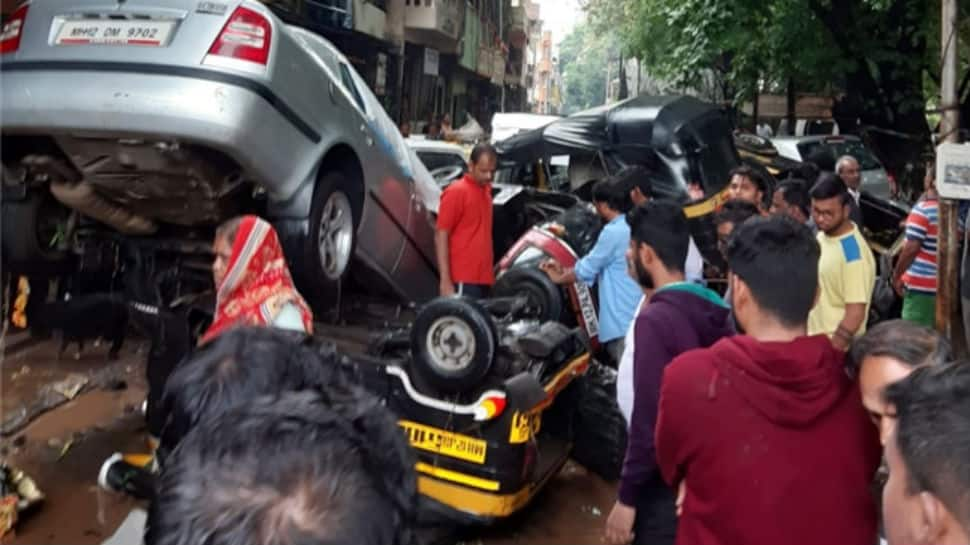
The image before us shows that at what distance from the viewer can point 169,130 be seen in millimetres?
4121

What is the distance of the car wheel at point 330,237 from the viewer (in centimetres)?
489

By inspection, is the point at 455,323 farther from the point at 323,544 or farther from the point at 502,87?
the point at 502,87

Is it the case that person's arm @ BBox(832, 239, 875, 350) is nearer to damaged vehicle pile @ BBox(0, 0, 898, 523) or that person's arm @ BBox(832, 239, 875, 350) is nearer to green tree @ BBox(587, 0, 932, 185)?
damaged vehicle pile @ BBox(0, 0, 898, 523)

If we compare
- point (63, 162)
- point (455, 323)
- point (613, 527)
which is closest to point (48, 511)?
point (63, 162)

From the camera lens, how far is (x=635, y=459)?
8.49 ft

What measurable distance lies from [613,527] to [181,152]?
274 cm

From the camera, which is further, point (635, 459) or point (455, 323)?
point (455, 323)

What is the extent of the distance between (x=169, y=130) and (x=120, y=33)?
562 mm

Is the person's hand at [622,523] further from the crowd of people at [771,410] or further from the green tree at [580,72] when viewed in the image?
the green tree at [580,72]

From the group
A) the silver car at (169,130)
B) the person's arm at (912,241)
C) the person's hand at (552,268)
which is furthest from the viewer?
the person's arm at (912,241)

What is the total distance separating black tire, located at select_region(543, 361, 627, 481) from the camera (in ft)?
15.6

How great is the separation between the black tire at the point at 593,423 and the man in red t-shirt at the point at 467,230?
4.63ft

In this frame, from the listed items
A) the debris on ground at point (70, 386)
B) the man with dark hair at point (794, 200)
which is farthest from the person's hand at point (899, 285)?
the debris on ground at point (70, 386)

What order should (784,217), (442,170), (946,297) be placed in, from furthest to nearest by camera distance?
(442,170) → (946,297) → (784,217)
